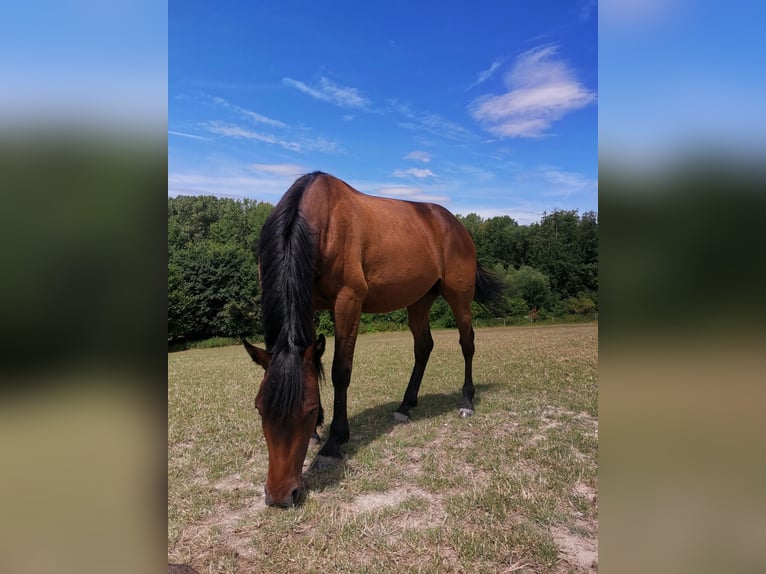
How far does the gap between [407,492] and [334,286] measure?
1895 millimetres

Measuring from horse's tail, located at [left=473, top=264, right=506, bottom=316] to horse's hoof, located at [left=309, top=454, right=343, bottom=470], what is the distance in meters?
3.75

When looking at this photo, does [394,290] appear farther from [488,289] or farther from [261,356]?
[488,289]

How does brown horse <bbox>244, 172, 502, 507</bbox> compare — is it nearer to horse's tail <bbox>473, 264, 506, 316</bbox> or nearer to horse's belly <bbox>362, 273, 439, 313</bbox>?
horse's belly <bbox>362, 273, 439, 313</bbox>

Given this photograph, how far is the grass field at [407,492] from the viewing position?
2314mm

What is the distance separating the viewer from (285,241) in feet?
10.9

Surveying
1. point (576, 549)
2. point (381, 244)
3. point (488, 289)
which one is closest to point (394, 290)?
point (381, 244)

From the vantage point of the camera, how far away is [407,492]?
Result: 3.14 meters

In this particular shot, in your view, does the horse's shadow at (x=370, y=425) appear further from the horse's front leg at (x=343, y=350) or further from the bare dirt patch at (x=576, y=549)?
the bare dirt patch at (x=576, y=549)

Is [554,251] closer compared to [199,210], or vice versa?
[554,251]
